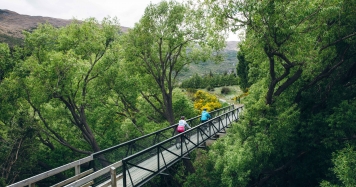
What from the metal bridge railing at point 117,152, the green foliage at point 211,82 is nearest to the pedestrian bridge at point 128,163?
the metal bridge railing at point 117,152

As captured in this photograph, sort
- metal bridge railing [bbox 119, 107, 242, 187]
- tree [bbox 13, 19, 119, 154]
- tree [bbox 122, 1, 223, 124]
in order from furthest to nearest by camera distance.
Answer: tree [bbox 122, 1, 223, 124] → tree [bbox 13, 19, 119, 154] → metal bridge railing [bbox 119, 107, 242, 187]

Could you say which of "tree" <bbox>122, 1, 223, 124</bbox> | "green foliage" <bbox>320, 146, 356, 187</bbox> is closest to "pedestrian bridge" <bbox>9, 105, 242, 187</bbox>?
"green foliage" <bbox>320, 146, 356, 187</bbox>

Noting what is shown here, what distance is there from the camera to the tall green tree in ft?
28.1

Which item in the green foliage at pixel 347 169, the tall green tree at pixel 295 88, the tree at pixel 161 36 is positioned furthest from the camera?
the tree at pixel 161 36

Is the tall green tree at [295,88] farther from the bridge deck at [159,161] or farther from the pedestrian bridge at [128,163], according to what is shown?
the pedestrian bridge at [128,163]

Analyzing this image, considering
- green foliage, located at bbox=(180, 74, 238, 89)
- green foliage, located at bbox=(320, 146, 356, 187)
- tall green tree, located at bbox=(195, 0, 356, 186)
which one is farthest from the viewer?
green foliage, located at bbox=(180, 74, 238, 89)

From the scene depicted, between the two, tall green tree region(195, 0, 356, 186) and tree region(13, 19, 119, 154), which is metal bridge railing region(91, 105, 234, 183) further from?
tree region(13, 19, 119, 154)

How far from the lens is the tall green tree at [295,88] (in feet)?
28.1

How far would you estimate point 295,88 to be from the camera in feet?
39.6

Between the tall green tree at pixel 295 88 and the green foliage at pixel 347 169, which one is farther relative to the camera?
the tall green tree at pixel 295 88

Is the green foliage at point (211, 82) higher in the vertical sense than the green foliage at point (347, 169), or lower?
lower

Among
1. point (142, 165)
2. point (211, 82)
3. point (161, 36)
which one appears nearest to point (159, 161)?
point (142, 165)

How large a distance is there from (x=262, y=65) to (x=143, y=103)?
11.9 metres

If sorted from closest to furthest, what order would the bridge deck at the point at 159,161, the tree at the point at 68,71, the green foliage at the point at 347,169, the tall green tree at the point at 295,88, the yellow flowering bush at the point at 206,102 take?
the bridge deck at the point at 159,161, the green foliage at the point at 347,169, the tall green tree at the point at 295,88, the tree at the point at 68,71, the yellow flowering bush at the point at 206,102
